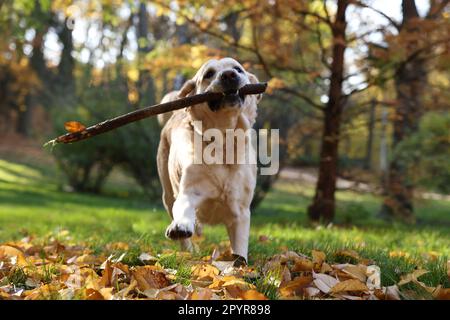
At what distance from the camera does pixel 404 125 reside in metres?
11.3

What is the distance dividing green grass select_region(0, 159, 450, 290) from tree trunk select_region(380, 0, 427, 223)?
1.17 feet

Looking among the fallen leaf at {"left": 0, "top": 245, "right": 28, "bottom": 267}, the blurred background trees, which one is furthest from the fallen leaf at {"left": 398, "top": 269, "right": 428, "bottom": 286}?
the blurred background trees

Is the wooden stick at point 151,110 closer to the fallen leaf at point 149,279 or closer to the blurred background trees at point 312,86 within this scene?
the fallen leaf at point 149,279

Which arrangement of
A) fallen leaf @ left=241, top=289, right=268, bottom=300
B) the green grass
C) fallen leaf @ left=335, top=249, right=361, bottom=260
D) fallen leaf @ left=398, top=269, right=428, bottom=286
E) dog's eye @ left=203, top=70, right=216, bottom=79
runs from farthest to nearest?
the green grass → dog's eye @ left=203, top=70, right=216, bottom=79 → fallen leaf @ left=335, top=249, right=361, bottom=260 → fallen leaf @ left=398, top=269, right=428, bottom=286 → fallen leaf @ left=241, top=289, right=268, bottom=300

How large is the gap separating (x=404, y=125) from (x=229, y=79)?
8573 millimetres

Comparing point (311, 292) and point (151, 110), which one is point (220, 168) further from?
point (311, 292)

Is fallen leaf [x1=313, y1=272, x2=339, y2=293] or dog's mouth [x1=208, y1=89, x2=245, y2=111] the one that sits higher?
dog's mouth [x1=208, y1=89, x2=245, y2=111]

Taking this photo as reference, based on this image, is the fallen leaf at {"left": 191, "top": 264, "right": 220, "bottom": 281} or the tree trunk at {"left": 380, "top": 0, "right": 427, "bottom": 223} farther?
the tree trunk at {"left": 380, "top": 0, "right": 427, "bottom": 223}

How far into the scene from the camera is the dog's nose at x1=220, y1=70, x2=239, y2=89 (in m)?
3.61

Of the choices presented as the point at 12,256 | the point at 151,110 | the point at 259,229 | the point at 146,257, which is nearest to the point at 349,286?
the point at 146,257

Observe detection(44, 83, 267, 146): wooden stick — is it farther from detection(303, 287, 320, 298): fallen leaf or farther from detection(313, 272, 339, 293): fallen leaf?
detection(303, 287, 320, 298): fallen leaf

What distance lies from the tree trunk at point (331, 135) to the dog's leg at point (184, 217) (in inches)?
179

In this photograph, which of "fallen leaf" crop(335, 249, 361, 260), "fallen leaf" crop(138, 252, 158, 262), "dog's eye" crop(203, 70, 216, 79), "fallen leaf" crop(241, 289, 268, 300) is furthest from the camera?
"dog's eye" crop(203, 70, 216, 79)
